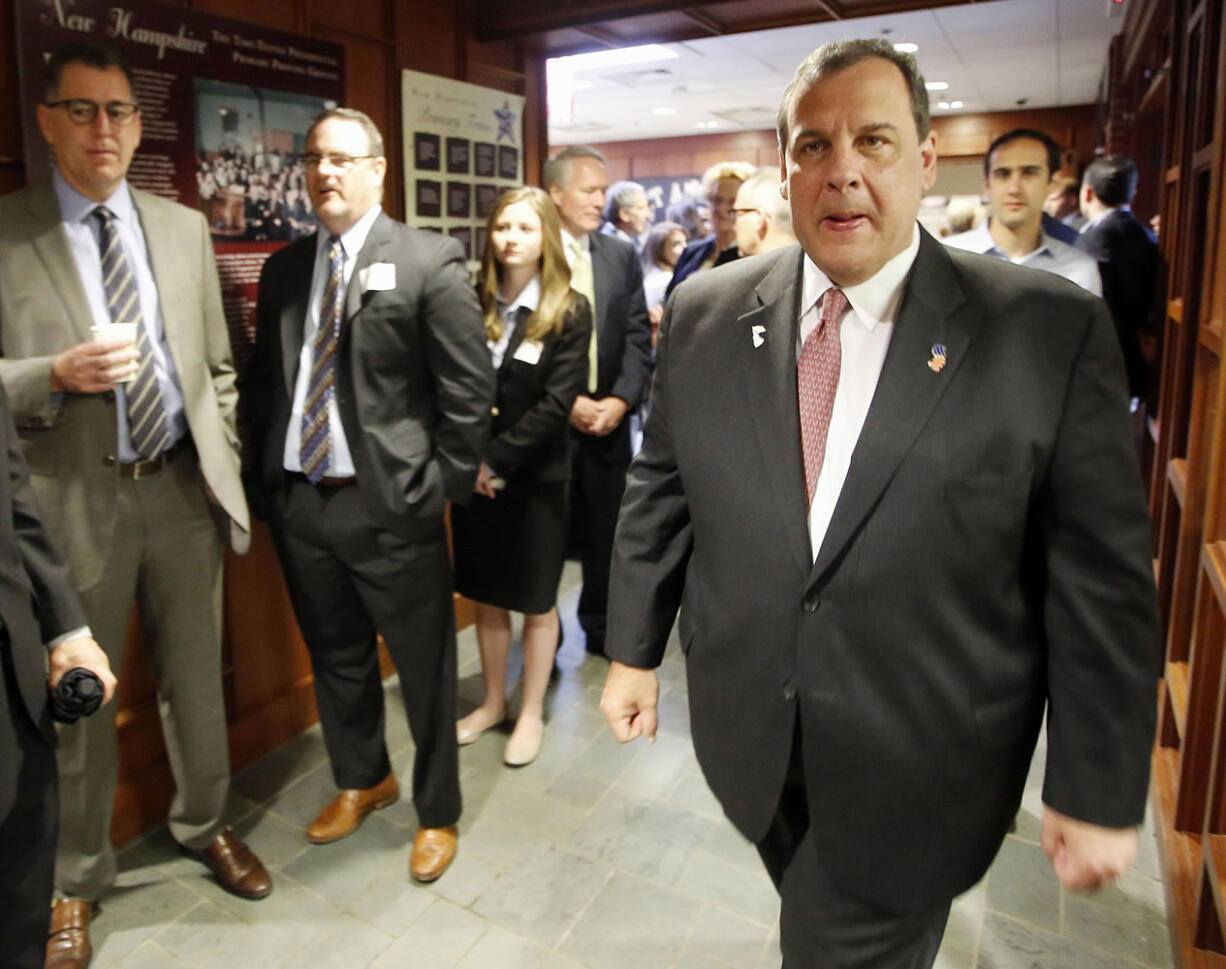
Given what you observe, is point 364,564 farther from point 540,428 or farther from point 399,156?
point 399,156

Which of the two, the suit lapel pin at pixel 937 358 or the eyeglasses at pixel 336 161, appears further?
the eyeglasses at pixel 336 161

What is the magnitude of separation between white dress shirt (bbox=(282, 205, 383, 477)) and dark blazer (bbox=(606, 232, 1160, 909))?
44.9 inches

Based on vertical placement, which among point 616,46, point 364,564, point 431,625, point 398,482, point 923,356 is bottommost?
point 431,625

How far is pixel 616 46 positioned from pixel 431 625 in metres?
2.48

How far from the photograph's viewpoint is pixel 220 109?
8.48 ft

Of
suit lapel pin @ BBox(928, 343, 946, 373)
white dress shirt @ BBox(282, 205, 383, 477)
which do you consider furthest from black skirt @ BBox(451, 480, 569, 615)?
suit lapel pin @ BBox(928, 343, 946, 373)

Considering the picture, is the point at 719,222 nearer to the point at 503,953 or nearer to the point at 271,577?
the point at 271,577

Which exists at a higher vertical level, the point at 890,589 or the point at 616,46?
the point at 616,46

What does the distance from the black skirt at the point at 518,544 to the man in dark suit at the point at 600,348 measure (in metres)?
→ 0.40

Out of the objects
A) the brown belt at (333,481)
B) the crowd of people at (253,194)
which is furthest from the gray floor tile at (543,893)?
the crowd of people at (253,194)

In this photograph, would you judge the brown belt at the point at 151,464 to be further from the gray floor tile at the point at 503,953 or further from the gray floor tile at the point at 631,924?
the gray floor tile at the point at 631,924

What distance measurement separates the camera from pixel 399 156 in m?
3.27

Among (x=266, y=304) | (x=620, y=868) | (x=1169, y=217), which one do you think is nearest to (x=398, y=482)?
(x=266, y=304)

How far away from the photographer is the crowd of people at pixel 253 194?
2.61 metres
